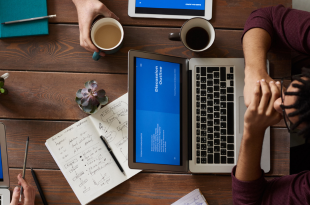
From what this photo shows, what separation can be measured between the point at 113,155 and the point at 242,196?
515 millimetres

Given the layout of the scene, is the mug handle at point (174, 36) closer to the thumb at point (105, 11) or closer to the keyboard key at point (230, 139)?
the thumb at point (105, 11)

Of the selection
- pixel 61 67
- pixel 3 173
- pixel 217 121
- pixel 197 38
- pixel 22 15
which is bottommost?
pixel 3 173

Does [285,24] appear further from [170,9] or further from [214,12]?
[170,9]

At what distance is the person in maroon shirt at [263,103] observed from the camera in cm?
74

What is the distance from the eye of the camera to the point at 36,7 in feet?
3.12

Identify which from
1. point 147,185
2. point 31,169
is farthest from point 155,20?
point 31,169

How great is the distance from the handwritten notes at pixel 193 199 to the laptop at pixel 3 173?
0.66 metres

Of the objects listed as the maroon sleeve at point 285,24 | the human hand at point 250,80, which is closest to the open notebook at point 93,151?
the human hand at point 250,80

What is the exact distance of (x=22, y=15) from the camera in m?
0.94

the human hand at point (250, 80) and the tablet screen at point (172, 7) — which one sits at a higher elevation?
the tablet screen at point (172, 7)

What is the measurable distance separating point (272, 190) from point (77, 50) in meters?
0.94

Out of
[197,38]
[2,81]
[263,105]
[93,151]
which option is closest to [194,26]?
[197,38]

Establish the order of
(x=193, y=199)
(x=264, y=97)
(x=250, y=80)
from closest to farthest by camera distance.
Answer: (x=264, y=97)
(x=250, y=80)
(x=193, y=199)

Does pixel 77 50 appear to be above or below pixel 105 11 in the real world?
below
